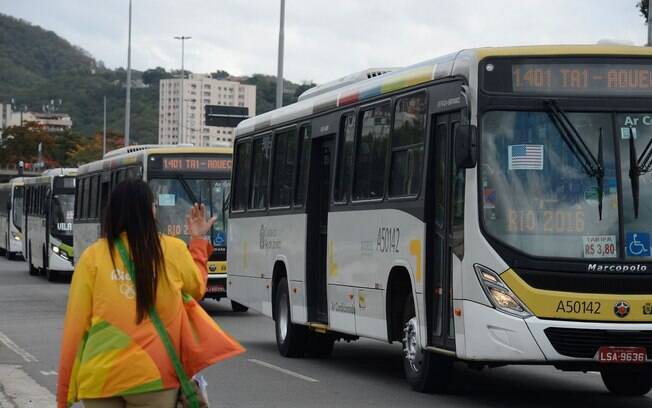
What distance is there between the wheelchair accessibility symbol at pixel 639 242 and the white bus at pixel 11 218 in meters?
45.1

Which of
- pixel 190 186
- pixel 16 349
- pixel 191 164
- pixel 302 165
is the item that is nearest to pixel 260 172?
pixel 302 165

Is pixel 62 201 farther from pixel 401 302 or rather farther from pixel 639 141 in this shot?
pixel 639 141

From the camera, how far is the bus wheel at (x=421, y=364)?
13336 mm

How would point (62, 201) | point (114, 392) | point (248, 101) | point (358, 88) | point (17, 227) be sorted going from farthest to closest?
point (248, 101) → point (17, 227) → point (62, 201) → point (358, 88) → point (114, 392)

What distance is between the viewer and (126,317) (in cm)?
604

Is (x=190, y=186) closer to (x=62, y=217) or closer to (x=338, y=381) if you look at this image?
(x=338, y=381)

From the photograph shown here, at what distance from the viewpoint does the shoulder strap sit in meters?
6.06

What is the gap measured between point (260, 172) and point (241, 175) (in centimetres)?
118

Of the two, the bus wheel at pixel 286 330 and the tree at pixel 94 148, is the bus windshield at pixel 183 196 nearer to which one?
the bus wheel at pixel 286 330

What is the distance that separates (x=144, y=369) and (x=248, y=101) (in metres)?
161

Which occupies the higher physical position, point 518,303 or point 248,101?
point 248,101

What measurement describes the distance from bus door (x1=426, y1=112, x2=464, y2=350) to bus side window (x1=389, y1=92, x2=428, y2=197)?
318 millimetres

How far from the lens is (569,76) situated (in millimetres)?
12227

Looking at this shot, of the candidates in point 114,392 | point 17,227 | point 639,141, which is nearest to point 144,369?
point 114,392
